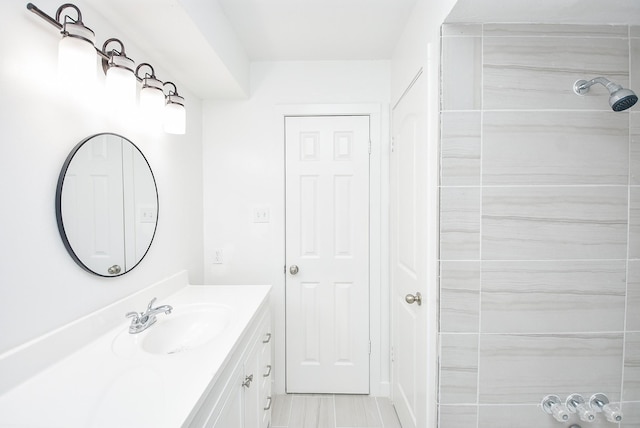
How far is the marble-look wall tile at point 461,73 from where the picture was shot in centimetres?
117

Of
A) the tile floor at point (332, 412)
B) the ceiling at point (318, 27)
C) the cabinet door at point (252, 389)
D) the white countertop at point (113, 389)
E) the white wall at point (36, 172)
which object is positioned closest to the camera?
the white countertop at point (113, 389)

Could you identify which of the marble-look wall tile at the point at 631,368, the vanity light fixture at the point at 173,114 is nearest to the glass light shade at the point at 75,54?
the vanity light fixture at the point at 173,114

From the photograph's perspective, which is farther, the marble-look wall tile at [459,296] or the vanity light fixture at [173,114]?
the vanity light fixture at [173,114]

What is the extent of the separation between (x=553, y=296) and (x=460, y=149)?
70 centimetres

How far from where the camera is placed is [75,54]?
907 mm

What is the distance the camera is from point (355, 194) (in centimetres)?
210

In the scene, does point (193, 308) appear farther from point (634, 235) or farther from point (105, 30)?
point (634, 235)

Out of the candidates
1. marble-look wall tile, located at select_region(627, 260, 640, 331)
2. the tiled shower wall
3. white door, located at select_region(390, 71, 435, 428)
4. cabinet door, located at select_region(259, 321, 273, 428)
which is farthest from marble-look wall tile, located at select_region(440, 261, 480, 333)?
cabinet door, located at select_region(259, 321, 273, 428)

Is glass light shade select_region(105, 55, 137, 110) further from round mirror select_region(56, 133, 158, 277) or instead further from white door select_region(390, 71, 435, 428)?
white door select_region(390, 71, 435, 428)

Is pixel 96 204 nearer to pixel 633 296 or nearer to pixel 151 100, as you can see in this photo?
pixel 151 100

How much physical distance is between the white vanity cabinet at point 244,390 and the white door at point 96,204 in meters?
0.63

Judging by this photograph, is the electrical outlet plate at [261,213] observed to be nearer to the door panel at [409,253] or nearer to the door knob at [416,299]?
the door panel at [409,253]

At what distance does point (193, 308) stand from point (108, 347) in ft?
1.44

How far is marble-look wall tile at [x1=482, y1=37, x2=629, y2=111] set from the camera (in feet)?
3.86
